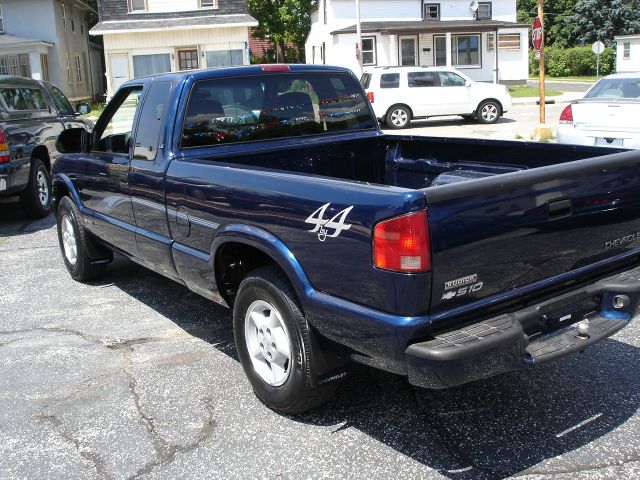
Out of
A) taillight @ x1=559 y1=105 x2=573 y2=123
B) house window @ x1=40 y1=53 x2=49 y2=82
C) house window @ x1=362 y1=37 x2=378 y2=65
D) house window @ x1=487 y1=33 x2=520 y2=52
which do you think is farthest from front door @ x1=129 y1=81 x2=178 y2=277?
house window @ x1=487 y1=33 x2=520 y2=52

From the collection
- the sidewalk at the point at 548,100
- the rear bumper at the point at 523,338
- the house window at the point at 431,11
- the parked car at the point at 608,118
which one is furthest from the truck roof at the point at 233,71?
the house window at the point at 431,11

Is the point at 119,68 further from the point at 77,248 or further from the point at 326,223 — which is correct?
the point at 326,223

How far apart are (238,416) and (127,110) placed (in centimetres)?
271

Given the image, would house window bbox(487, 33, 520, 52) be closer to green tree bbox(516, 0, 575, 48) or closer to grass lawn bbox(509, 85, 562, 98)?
grass lawn bbox(509, 85, 562, 98)

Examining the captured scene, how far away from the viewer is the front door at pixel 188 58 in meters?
30.5

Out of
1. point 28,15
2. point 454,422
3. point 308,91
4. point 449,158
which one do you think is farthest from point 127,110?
point 28,15

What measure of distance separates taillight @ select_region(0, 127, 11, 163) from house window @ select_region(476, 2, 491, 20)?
3267 cm

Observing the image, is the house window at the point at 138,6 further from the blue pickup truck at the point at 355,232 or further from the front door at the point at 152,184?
the front door at the point at 152,184

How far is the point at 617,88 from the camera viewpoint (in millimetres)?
10414

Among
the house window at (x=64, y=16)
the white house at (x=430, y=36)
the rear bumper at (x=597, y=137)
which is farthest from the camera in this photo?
the house window at (x=64, y=16)

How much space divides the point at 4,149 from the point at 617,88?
8426 mm

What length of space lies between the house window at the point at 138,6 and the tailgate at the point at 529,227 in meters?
30.0

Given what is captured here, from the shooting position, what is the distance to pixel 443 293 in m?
3.04

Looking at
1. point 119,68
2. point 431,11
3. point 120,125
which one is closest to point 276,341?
point 120,125
